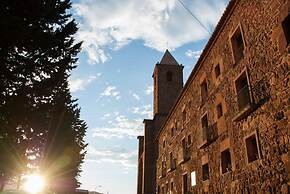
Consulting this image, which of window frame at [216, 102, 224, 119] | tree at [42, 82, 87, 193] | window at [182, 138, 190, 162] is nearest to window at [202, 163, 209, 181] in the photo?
window at [182, 138, 190, 162]

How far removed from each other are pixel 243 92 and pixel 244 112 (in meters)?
0.95

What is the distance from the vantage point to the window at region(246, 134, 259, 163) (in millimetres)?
8977

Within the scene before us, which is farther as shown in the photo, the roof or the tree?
the tree

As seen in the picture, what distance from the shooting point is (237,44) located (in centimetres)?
1100

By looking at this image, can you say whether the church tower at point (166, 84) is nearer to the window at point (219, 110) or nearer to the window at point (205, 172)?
the window at point (205, 172)

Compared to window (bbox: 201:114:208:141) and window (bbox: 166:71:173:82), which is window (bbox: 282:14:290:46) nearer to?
window (bbox: 201:114:208:141)

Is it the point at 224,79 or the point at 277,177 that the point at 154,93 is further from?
the point at 277,177

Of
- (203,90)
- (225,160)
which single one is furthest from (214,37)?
(225,160)

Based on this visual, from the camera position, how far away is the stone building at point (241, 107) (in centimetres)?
759

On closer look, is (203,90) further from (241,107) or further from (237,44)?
(241,107)

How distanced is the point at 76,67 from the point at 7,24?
3.96 m

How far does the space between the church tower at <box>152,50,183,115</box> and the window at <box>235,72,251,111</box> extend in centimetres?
2468

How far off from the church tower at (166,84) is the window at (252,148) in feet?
84.2

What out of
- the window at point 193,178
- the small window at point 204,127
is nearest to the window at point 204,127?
the small window at point 204,127
